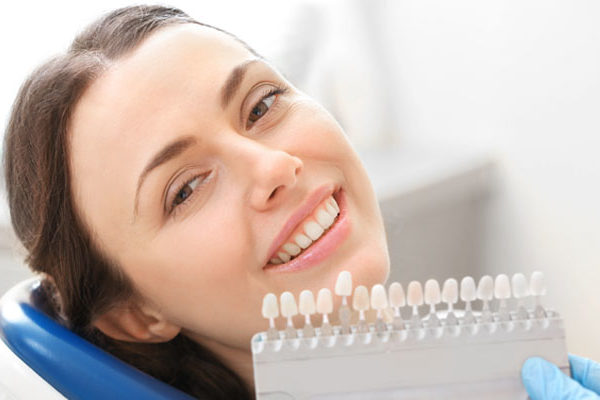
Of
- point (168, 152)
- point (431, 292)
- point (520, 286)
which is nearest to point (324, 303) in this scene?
point (431, 292)

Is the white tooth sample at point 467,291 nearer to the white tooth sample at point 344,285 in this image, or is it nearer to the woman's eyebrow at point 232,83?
the white tooth sample at point 344,285

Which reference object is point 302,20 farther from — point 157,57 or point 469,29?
point 157,57

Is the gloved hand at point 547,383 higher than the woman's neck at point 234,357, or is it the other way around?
the gloved hand at point 547,383

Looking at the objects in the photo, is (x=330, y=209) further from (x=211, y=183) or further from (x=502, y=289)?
(x=502, y=289)

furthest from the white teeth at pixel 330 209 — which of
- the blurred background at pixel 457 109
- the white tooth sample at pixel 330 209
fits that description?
the blurred background at pixel 457 109

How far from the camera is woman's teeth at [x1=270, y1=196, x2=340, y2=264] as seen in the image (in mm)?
990

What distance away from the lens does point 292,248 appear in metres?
1.00

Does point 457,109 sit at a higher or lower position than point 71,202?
lower

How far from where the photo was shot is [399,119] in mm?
2699

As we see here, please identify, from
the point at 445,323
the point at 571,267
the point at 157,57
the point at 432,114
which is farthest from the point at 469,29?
the point at 445,323

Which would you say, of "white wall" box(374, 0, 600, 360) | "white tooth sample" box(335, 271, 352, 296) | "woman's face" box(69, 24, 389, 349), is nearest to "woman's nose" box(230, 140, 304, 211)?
"woman's face" box(69, 24, 389, 349)

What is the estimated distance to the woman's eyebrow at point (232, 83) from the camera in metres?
1.03

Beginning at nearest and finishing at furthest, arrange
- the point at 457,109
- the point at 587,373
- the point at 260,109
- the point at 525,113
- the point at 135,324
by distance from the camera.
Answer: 1. the point at 587,373
2. the point at 260,109
3. the point at 135,324
4. the point at 525,113
5. the point at 457,109

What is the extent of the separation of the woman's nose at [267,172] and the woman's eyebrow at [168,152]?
78 millimetres
